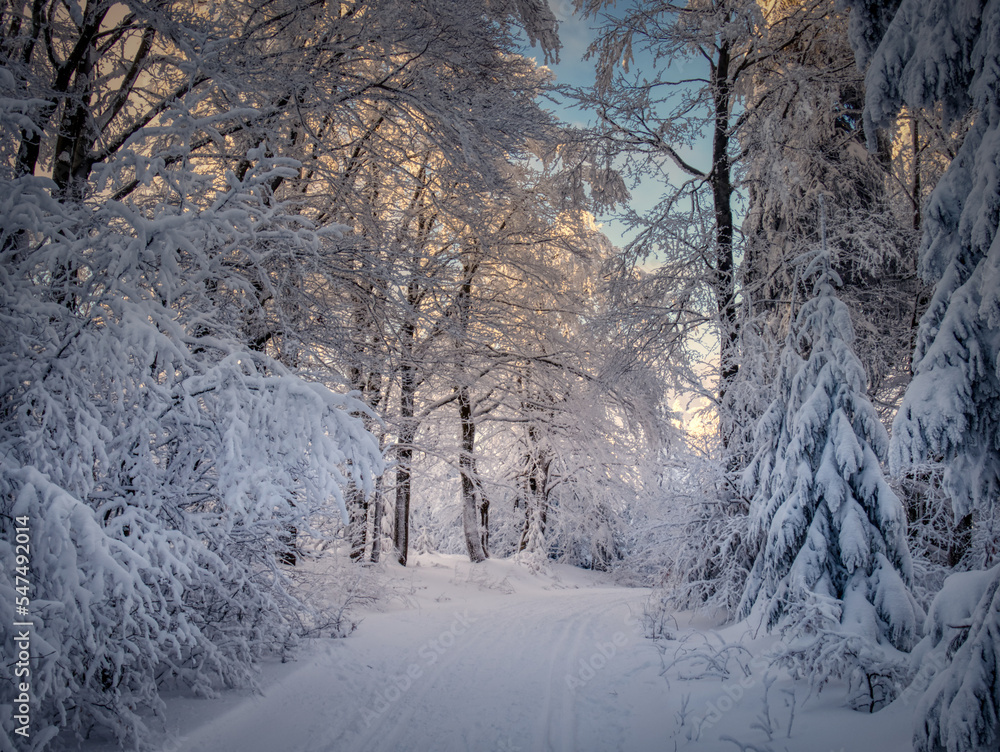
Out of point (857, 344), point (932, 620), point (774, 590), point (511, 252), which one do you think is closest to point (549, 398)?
point (511, 252)

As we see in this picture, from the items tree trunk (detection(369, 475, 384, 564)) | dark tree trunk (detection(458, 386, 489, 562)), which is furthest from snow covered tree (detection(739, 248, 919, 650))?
dark tree trunk (detection(458, 386, 489, 562))

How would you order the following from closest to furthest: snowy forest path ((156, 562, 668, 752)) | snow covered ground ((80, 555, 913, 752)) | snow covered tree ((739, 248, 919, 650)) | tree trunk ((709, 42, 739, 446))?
snow covered ground ((80, 555, 913, 752))
snowy forest path ((156, 562, 668, 752))
snow covered tree ((739, 248, 919, 650))
tree trunk ((709, 42, 739, 446))

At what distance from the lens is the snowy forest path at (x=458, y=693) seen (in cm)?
374

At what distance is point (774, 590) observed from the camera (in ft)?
17.5

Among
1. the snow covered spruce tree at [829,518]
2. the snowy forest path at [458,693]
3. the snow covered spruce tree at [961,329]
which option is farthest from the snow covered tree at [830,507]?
the snow covered spruce tree at [961,329]

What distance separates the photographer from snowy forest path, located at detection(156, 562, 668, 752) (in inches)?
147

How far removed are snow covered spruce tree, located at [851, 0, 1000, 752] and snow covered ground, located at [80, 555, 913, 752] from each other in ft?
3.29

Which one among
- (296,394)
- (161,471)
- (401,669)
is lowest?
(401,669)

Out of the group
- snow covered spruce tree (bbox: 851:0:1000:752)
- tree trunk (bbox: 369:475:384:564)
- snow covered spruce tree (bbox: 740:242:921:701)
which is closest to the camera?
snow covered spruce tree (bbox: 851:0:1000:752)

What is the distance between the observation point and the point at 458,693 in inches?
186

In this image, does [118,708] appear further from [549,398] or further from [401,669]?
[549,398]

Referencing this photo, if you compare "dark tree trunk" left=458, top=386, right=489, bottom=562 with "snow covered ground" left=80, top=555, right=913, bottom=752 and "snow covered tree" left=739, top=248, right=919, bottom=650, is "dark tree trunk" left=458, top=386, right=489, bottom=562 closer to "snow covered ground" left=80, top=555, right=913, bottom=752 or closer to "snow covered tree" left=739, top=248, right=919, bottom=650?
"snow covered ground" left=80, top=555, right=913, bottom=752

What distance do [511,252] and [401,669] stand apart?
962 cm

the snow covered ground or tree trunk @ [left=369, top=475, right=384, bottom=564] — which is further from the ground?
tree trunk @ [left=369, top=475, right=384, bottom=564]
